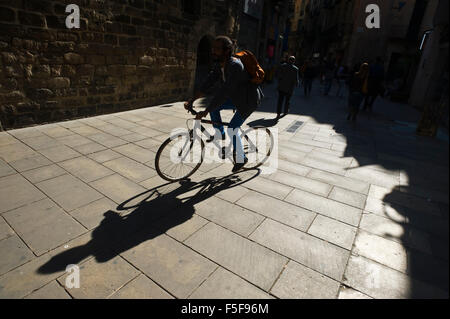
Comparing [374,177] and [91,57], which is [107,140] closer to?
[91,57]

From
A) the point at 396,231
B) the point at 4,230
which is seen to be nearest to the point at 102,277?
the point at 4,230

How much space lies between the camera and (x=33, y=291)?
2.12m

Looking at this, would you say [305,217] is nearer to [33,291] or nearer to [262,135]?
[262,135]

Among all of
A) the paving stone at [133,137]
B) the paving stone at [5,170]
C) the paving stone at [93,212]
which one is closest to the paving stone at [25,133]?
the paving stone at [5,170]

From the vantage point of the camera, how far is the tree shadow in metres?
1.29

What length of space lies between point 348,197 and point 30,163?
4.82m

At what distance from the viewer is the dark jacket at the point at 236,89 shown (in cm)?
358

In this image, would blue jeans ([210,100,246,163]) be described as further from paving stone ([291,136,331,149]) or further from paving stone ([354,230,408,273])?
paving stone ([291,136,331,149])

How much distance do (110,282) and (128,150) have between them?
3.13 meters

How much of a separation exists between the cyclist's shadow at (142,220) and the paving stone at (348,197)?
1.32 metres

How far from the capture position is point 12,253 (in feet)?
8.14

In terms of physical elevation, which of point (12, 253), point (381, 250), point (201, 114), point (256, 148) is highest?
point (201, 114)

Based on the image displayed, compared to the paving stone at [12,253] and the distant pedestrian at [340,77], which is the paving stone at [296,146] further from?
the distant pedestrian at [340,77]
